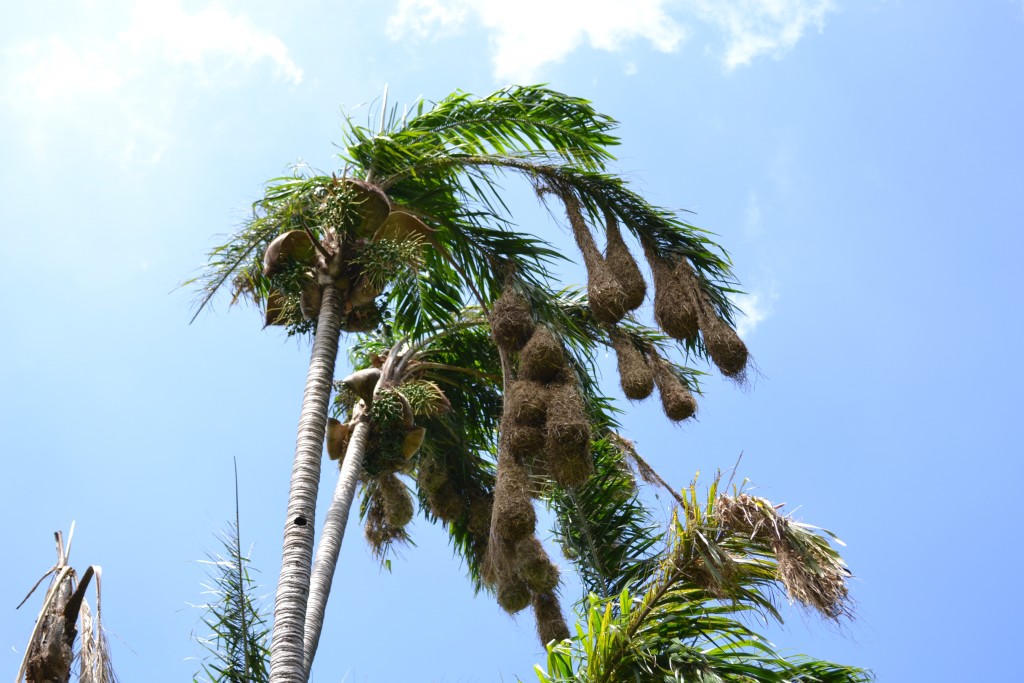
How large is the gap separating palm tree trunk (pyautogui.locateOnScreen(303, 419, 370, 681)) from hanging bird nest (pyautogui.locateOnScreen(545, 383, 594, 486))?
2057 millimetres

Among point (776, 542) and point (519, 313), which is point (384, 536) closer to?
point (519, 313)

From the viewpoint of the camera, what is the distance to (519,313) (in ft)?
23.9

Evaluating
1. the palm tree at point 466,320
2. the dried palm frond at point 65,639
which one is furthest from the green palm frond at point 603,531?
the dried palm frond at point 65,639

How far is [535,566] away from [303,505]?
1.66 meters

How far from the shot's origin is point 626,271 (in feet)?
24.0

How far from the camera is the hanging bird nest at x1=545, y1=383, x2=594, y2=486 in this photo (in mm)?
6316

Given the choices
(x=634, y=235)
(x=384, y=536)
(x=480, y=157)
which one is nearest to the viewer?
(x=634, y=235)

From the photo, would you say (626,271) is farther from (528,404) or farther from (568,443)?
(568,443)

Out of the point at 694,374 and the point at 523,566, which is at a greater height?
the point at 694,374

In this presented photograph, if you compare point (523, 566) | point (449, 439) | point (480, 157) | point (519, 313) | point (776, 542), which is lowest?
point (776, 542)

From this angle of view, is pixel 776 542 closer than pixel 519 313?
Yes

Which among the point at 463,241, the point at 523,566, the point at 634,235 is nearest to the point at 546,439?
the point at 523,566

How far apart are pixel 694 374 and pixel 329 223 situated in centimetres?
416

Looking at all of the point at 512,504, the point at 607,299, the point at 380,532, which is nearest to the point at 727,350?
the point at 607,299
